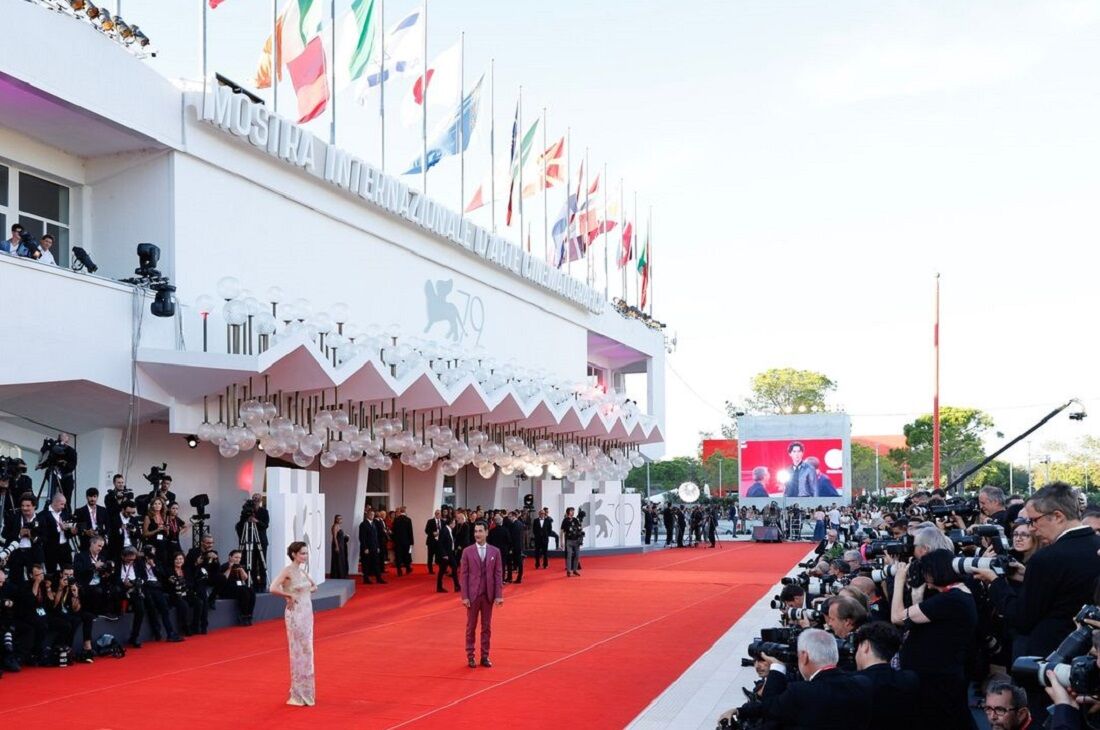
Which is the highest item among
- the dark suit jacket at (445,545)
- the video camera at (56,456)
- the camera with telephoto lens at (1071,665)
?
the video camera at (56,456)

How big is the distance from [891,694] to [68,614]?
34.8ft

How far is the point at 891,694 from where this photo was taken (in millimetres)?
5062

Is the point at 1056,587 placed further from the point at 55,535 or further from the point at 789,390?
the point at 789,390

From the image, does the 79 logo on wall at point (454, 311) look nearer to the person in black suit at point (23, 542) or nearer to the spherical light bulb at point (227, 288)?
the spherical light bulb at point (227, 288)

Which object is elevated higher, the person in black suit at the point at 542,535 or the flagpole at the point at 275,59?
the flagpole at the point at 275,59

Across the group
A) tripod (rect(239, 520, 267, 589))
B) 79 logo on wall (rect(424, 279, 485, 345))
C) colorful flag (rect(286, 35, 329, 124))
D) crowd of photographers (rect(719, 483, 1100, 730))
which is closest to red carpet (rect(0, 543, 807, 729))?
tripod (rect(239, 520, 267, 589))

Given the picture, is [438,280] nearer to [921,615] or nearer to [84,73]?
[84,73]

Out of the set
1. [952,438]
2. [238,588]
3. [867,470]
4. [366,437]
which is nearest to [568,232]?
[366,437]

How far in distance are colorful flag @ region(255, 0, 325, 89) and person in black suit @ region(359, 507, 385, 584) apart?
30.4 feet

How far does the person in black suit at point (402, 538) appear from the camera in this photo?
24219mm

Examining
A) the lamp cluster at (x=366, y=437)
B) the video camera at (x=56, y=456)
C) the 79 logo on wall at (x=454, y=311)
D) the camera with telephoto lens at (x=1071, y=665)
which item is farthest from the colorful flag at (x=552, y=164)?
the camera with telephoto lens at (x=1071, y=665)

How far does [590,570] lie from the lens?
1076 inches

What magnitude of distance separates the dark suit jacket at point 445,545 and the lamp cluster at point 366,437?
4.44ft

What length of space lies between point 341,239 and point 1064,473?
6499cm
